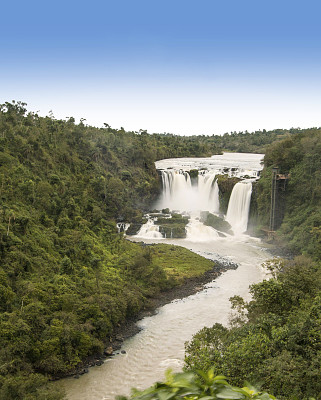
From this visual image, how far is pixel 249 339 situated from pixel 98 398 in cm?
589

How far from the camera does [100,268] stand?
21500mm

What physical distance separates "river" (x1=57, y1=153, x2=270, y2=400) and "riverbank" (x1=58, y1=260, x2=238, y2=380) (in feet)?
0.89

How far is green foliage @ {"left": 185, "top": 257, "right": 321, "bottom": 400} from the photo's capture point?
336 inches

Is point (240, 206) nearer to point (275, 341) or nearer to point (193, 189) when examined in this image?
point (193, 189)

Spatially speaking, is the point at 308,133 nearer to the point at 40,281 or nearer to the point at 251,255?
the point at 251,255

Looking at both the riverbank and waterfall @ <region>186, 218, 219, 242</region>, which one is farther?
waterfall @ <region>186, 218, 219, 242</region>

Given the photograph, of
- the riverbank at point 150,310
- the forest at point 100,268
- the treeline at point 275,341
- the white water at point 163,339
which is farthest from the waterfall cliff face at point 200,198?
the treeline at point 275,341

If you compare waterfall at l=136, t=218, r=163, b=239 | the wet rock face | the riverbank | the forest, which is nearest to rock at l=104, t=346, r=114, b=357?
the riverbank

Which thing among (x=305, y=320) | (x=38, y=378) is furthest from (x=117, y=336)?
(x=305, y=320)

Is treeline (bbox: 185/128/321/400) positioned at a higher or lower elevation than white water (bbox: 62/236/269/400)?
higher

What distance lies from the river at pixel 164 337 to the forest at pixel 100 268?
40.9 inches

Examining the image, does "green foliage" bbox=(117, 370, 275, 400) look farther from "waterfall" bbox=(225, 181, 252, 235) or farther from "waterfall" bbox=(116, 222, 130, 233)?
Result: "waterfall" bbox=(225, 181, 252, 235)

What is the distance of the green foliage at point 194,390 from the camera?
70.7 inches

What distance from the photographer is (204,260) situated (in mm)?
26422
